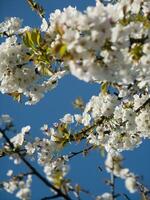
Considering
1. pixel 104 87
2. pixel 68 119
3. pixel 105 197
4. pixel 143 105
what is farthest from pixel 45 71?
pixel 105 197

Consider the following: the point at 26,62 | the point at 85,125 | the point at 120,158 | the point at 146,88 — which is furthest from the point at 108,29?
the point at 85,125

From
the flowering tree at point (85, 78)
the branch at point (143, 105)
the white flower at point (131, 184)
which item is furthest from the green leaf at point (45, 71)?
the white flower at point (131, 184)

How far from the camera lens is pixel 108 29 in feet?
11.6

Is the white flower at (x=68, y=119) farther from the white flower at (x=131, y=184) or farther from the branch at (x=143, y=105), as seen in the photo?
the white flower at (x=131, y=184)

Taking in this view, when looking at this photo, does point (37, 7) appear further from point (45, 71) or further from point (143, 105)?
point (143, 105)

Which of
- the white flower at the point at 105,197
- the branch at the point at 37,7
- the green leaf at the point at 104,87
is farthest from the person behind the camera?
the branch at the point at 37,7

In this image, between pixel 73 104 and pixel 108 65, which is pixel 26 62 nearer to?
pixel 73 104

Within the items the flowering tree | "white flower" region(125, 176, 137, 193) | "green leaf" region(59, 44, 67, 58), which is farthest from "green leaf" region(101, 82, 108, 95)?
"white flower" region(125, 176, 137, 193)

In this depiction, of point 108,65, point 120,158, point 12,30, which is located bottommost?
point 120,158

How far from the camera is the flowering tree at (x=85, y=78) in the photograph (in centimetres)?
354

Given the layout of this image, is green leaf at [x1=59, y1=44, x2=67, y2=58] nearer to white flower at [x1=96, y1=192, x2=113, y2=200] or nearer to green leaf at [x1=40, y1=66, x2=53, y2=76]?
white flower at [x1=96, y1=192, x2=113, y2=200]

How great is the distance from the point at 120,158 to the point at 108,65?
751 millimetres

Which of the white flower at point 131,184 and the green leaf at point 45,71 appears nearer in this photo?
the white flower at point 131,184

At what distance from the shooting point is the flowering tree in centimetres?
354
